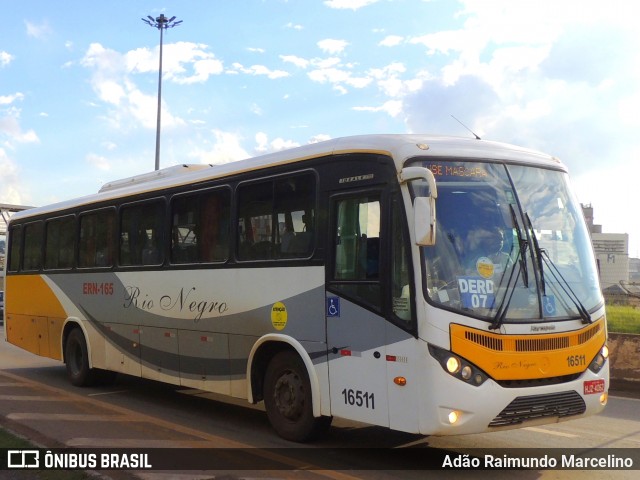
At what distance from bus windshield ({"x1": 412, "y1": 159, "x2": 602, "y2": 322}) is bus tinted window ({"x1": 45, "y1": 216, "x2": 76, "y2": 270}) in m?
8.42

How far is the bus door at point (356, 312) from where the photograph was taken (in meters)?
7.31

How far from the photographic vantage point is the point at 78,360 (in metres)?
13.4

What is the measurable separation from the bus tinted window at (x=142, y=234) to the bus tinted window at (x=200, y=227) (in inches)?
16.7

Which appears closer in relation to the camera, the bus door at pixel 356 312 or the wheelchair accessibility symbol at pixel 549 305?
the wheelchair accessibility symbol at pixel 549 305

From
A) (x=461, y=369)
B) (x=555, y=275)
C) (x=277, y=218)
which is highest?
(x=277, y=218)

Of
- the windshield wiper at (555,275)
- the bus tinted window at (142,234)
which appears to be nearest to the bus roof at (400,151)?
the windshield wiper at (555,275)

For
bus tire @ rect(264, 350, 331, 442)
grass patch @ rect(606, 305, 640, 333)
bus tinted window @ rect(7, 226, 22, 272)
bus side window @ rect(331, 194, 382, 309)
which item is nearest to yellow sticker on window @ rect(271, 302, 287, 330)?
bus tire @ rect(264, 350, 331, 442)

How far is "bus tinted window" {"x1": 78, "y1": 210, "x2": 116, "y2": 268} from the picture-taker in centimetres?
1244

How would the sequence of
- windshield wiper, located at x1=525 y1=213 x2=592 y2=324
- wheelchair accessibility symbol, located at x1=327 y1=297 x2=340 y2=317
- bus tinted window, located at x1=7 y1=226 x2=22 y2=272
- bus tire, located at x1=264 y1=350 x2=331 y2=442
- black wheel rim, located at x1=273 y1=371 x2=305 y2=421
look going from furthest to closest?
bus tinted window, located at x1=7 y1=226 x2=22 y2=272 < black wheel rim, located at x1=273 y1=371 x2=305 y2=421 < bus tire, located at x1=264 y1=350 x2=331 y2=442 < wheelchair accessibility symbol, located at x1=327 y1=297 x2=340 y2=317 < windshield wiper, located at x1=525 y1=213 x2=592 y2=324

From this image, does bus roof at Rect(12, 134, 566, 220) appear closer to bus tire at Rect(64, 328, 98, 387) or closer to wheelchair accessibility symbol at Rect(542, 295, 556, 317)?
wheelchair accessibility symbol at Rect(542, 295, 556, 317)

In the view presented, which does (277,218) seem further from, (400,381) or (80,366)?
(80,366)

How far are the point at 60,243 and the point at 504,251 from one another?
9.42 m

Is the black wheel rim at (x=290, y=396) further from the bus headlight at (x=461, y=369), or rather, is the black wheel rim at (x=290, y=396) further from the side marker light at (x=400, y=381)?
the bus headlight at (x=461, y=369)

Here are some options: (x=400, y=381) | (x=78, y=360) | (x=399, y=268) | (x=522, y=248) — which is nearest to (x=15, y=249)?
(x=78, y=360)
